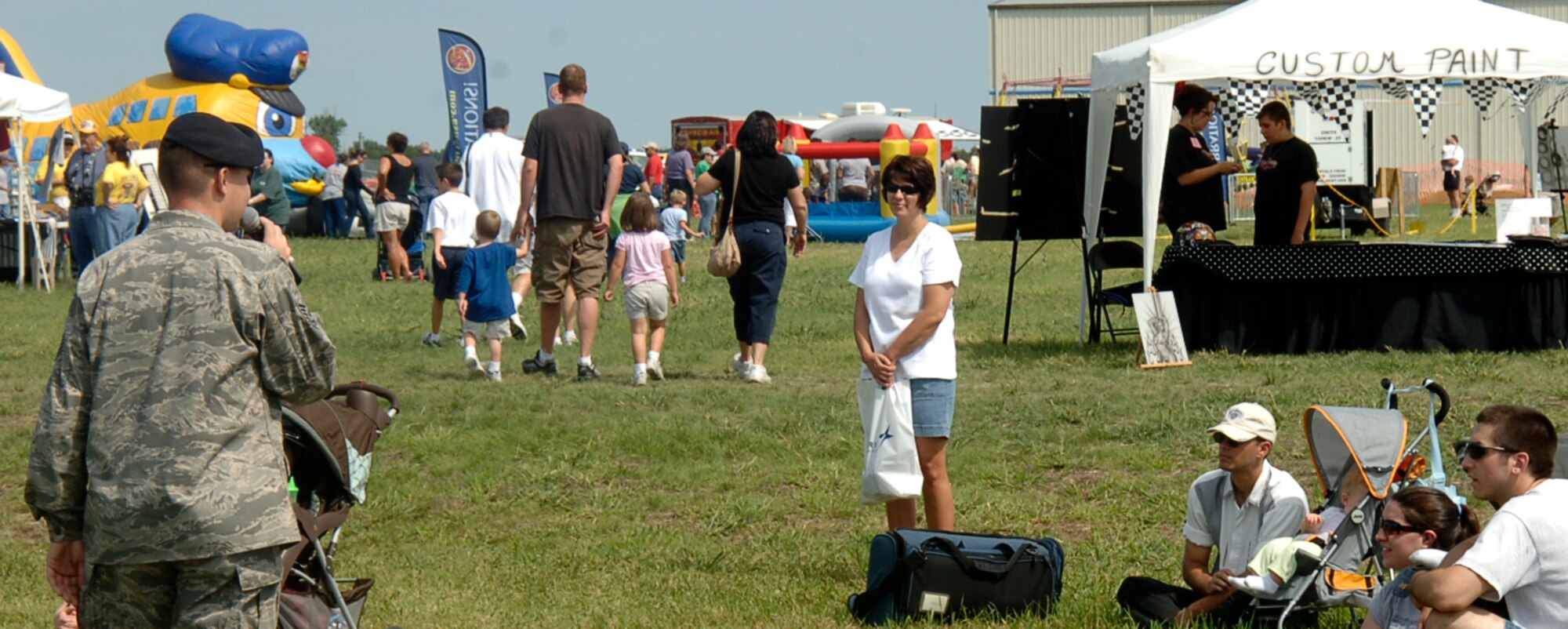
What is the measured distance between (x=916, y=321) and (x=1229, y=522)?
1271 mm

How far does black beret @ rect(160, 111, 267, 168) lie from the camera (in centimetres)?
343

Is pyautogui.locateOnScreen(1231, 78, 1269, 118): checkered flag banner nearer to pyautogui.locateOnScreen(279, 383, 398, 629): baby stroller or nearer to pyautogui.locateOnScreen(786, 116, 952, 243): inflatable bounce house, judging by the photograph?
pyautogui.locateOnScreen(279, 383, 398, 629): baby stroller

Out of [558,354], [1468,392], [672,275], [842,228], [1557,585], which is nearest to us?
[1557,585]

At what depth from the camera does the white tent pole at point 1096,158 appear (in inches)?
493

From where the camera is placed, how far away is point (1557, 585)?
4383 mm

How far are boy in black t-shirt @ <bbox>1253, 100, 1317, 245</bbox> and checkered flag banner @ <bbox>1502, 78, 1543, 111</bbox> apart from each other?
169 centimetres

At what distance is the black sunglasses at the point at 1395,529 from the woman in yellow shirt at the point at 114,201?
15132 millimetres

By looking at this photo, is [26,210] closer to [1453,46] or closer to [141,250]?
[1453,46]

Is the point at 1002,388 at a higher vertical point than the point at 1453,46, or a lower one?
lower

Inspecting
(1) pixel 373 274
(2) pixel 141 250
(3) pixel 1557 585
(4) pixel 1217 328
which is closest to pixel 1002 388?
(4) pixel 1217 328

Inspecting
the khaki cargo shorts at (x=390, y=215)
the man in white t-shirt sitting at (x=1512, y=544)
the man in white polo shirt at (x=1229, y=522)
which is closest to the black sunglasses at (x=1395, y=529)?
the man in white t-shirt sitting at (x=1512, y=544)

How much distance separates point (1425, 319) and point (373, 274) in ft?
40.8

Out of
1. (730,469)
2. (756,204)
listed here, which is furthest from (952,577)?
(756,204)

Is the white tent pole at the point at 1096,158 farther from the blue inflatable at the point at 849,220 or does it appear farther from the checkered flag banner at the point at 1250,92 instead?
the blue inflatable at the point at 849,220
